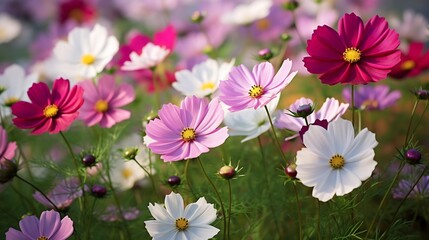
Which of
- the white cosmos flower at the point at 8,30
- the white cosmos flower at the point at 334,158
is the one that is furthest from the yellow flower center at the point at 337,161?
the white cosmos flower at the point at 8,30

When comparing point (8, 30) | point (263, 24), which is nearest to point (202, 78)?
point (263, 24)

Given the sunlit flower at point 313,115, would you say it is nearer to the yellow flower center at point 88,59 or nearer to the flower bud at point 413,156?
the flower bud at point 413,156

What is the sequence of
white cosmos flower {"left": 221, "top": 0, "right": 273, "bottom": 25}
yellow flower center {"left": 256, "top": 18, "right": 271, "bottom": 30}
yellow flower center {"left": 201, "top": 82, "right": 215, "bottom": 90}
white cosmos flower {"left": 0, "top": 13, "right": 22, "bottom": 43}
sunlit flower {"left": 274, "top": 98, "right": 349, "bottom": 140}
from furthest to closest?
white cosmos flower {"left": 0, "top": 13, "right": 22, "bottom": 43} < yellow flower center {"left": 256, "top": 18, "right": 271, "bottom": 30} < white cosmos flower {"left": 221, "top": 0, "right": 273, "bottom": 25} < yellow flower center {"left": 201, "top": 82, "right": 215, "bottom": 90} < sunlit flower {"left": 274, "top": 98, "right": 349, "bottom": 140}

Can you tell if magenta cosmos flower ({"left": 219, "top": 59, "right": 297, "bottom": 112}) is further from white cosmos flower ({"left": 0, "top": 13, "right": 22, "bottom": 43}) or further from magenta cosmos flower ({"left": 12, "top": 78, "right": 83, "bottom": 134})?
white cosmos flower ({"left": 0, "top": 13, "right": 22, "bottom": 43})

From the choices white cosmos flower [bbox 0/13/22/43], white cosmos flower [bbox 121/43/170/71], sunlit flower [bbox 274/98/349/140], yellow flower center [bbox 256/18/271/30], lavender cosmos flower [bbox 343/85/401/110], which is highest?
white cosmos flower [bbox 0/13/22/43]

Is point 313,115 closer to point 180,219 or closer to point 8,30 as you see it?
point 180,219

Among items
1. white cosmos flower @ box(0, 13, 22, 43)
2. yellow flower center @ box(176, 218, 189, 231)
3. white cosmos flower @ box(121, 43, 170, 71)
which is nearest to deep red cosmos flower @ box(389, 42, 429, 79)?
white cosmos flower @ box(121, 43, 170, 71)
